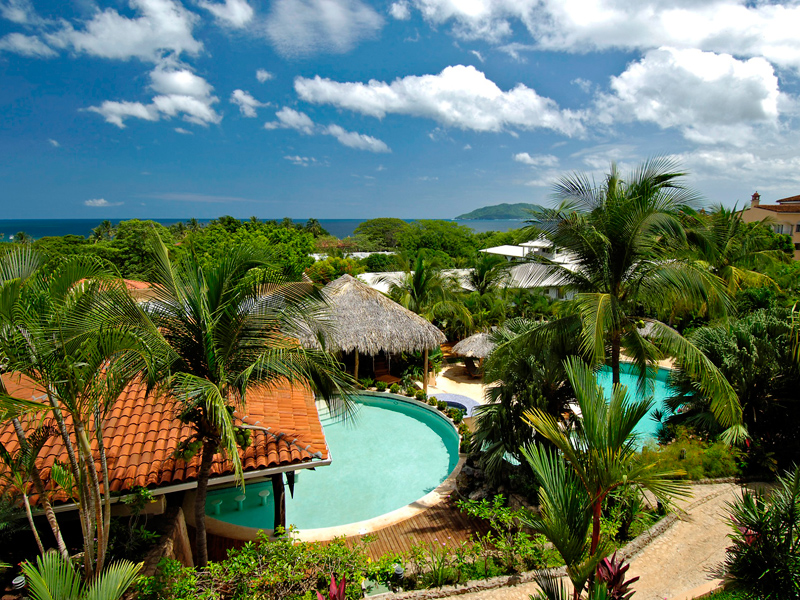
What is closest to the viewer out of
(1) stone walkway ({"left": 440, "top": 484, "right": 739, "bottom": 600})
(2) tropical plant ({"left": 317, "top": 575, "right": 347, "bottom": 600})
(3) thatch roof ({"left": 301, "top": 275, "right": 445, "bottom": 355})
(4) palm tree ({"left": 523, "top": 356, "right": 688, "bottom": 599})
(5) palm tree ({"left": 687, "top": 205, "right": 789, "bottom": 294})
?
(4) palm tree ({"left": 523, "top": 356, "right": 688, "bottom": 599})

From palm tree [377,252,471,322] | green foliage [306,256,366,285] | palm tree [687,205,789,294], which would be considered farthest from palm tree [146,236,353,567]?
green foliage [306,256,366,285]

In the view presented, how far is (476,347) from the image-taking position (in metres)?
16.0

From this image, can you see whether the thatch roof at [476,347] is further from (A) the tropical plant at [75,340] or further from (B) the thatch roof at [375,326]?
(A) the tropical plant at [75,340]

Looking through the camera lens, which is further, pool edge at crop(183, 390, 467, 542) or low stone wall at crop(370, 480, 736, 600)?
pool edge at crop(183, 390, 467, 542)

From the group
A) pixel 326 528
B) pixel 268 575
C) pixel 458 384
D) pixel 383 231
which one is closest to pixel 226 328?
pixel 268 575

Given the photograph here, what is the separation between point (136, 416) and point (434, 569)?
16.5 feet

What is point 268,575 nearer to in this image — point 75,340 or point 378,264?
point 75,340

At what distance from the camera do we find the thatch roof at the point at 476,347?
15.7 meters

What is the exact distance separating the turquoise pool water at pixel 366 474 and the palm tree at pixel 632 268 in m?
4.68

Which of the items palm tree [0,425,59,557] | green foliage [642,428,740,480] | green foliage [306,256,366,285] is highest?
green foliage [306,256,366,285]

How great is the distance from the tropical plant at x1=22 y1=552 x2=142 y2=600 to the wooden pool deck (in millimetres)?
3560

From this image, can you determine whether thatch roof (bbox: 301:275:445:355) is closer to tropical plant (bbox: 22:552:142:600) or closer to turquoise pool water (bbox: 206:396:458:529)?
turquoise pool water (bbox: 206:396:458:529)

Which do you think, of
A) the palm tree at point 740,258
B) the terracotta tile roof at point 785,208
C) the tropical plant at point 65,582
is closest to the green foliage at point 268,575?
the tropical plant at point 65,582

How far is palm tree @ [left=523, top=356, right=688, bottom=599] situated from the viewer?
3406 millimetres
